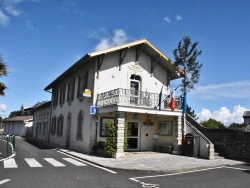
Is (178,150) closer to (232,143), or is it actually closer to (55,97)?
(232,143)

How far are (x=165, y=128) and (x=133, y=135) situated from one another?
230 cm

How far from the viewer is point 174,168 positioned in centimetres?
1173

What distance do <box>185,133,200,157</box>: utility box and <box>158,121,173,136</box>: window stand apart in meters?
1.84

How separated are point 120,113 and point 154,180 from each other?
6.50m

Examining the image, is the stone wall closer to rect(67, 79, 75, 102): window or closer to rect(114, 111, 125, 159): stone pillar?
rect(114, 111, 125, 159): stone pillar

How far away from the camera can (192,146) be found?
16672 millimetres

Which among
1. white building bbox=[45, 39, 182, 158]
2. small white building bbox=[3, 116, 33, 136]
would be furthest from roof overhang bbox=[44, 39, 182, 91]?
small white building bbox=[3, 116, 33, 136]

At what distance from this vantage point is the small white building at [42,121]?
3074cm

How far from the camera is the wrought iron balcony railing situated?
15969 millimetres

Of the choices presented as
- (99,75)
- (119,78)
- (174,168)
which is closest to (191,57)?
(119,78)

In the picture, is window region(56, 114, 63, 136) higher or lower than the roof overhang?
lower

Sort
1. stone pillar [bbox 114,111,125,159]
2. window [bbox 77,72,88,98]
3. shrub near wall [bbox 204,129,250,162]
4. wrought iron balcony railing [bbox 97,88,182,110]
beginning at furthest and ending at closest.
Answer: window [bbox 77,72,88,98] < wrought iron balcony railing [bbox 97,88,182,110] < shrub near wall [bbox 204,129,250,162] < stone pillar [bbox 114,111,125,159]

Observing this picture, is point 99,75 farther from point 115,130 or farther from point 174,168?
point 174,168

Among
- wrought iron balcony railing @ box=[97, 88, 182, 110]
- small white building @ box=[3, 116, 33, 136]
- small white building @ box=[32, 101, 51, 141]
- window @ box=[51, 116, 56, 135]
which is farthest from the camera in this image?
small white building @ box=[3, 116, 33, 136]
